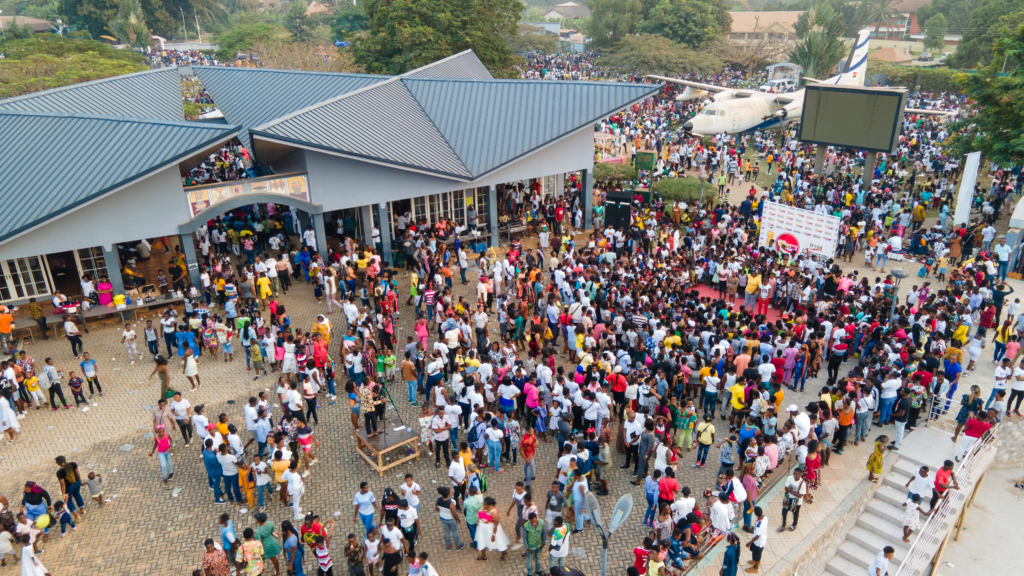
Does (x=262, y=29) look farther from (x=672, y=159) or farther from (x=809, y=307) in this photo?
(x=809, y=307)

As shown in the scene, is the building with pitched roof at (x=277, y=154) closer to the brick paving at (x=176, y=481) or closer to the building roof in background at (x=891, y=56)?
the brick paving at (x=176, y=481)

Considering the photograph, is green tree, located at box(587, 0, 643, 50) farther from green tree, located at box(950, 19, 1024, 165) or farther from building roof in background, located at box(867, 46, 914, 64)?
green tree, located at box(950, 19, 1024, 165)

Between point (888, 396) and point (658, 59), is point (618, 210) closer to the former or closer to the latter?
point (888, 396)

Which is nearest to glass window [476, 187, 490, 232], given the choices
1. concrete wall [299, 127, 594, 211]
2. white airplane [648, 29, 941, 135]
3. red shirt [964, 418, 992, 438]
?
concrete wall [299, 127, 594, 211]

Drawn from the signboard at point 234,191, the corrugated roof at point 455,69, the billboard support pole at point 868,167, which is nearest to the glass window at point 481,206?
the corrugated roof at point 455,69

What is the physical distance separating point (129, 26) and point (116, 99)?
5848cm

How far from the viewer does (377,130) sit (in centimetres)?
2325

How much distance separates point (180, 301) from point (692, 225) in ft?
59.0

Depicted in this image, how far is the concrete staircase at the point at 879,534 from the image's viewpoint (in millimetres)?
13359

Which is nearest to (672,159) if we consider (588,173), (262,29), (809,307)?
(588,173)

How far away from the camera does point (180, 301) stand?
2036 cm

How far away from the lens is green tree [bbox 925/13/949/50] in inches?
3324

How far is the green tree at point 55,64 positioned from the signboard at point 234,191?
28.4 metres

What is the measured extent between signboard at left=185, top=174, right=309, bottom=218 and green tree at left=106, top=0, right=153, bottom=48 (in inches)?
2600
